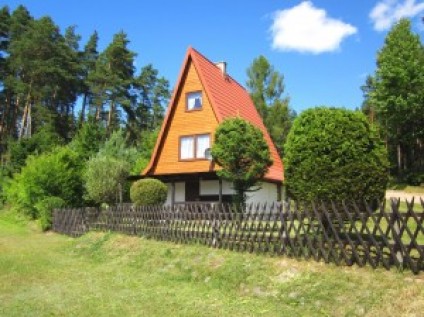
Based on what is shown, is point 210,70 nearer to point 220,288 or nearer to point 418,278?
point 220,288

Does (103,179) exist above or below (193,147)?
below

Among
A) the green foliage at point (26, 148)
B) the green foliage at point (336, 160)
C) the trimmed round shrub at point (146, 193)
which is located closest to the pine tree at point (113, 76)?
the green foliage at point (26, 148)

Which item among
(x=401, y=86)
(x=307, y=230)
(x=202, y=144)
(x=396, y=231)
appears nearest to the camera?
(x=396, y=231)


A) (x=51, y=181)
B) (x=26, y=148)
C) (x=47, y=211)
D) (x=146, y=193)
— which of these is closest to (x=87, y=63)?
(x=26, y=148)

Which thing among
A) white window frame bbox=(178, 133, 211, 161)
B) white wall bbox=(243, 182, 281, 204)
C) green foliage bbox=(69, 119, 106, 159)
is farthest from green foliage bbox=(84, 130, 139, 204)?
green foliage bbox=(69, 119, 106, 159)

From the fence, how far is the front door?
925 cm

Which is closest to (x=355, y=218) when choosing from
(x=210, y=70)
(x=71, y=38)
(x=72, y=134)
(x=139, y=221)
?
(x=139, y=221)

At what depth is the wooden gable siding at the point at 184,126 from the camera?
2409 cm

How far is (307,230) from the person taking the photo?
31.2 ft

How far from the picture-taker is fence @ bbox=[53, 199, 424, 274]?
26.0 ft

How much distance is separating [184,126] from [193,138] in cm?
103

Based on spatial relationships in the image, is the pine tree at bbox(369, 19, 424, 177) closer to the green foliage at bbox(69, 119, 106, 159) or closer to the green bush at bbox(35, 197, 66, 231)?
the green foliage at bbox(69, 119, 106, 159)

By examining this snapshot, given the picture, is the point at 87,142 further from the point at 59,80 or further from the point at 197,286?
the point at 197,286

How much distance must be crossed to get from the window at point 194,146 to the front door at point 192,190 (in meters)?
1.65
